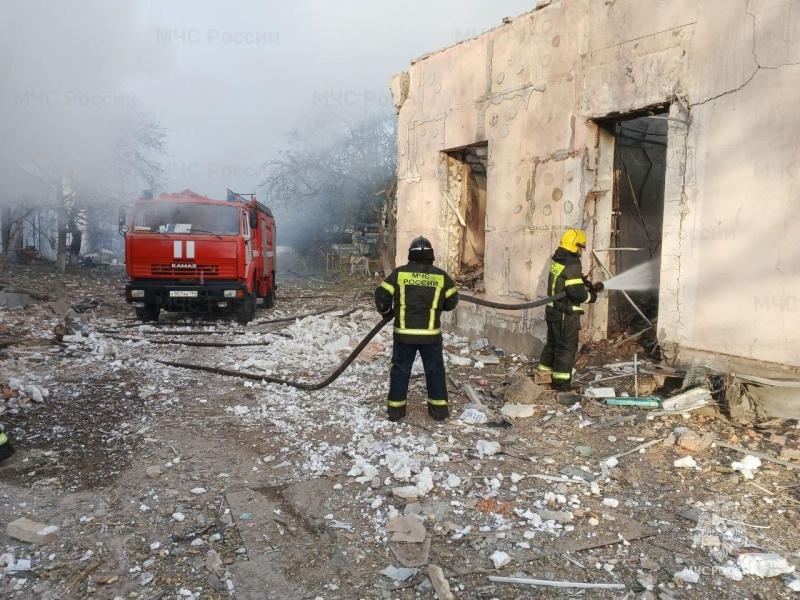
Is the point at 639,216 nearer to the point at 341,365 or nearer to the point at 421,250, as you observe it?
the point at 421,250

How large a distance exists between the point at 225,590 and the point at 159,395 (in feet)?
11.6

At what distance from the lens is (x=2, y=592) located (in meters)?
2.46

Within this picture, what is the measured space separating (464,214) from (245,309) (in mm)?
4275

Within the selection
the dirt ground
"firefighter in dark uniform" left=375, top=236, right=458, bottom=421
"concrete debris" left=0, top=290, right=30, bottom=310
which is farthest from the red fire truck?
"firefighter in dark uniform" left=375, top=236, right=458, bottom=421

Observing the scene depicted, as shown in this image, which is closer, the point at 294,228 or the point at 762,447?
the point at 762,447

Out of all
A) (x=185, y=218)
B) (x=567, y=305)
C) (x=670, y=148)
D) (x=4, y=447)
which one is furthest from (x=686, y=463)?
(x=185, y=218)

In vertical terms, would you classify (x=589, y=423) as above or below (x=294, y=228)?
below

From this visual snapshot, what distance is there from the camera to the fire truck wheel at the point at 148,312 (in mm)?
10000

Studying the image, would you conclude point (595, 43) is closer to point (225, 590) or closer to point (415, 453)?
point (415, 453)

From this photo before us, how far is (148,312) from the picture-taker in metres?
10.0

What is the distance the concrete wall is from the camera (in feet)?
15.5

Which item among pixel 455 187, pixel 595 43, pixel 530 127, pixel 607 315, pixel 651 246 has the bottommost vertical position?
pixel 607 315

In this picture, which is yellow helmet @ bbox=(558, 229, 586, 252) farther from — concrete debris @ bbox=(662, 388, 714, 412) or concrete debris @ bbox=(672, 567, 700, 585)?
concrete debris @ bbox=(672, 567, 700, 585)

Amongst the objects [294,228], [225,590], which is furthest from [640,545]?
[294,228]
